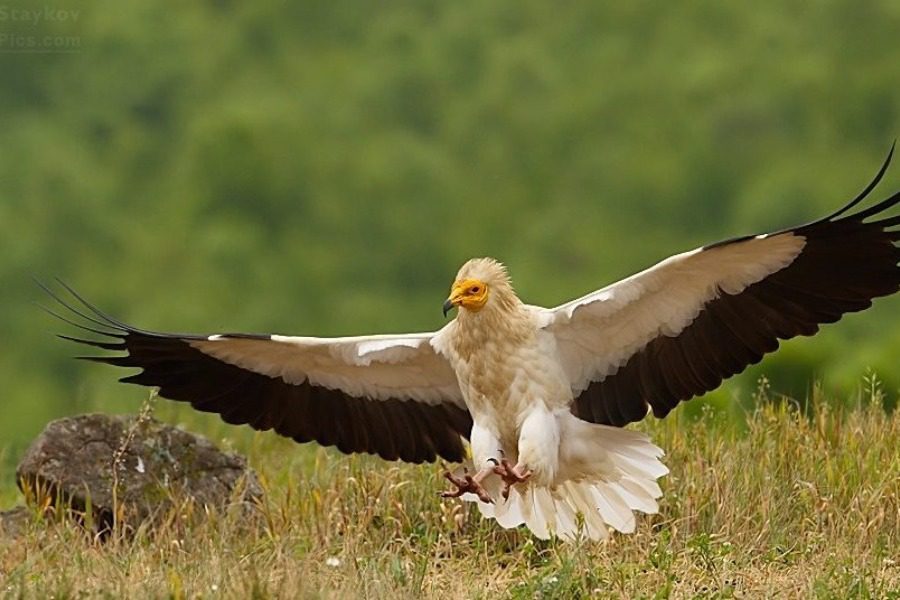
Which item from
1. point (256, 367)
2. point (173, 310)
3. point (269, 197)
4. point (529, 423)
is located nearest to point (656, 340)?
point (529, 423)

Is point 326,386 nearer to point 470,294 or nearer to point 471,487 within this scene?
point 470,294

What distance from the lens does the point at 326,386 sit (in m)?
6.58

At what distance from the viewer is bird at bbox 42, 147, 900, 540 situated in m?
5.79

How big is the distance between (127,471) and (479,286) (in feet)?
5.54

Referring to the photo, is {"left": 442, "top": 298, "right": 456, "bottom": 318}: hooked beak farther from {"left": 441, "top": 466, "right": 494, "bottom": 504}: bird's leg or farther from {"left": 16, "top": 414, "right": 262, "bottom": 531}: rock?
{"left": 16, "top": 414, "right": 262, "bottom": 531}: rock

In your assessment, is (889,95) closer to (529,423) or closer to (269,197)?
(269,197)

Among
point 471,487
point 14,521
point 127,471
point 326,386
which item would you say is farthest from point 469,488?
point 14,521

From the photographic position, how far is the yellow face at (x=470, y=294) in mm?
5988

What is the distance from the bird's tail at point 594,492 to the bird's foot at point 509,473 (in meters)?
0.18

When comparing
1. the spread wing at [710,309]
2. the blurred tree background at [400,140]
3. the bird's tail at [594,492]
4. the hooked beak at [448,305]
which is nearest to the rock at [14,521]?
the bird's tail at [594,492]

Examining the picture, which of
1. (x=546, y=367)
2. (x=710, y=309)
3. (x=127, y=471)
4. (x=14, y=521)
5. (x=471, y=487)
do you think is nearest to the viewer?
(x=471, y=487)

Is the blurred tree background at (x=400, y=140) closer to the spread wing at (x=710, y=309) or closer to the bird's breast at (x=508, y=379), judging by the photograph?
the spread wing at (x=710, y=309)

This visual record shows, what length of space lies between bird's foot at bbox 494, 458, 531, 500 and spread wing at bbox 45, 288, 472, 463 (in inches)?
27.6

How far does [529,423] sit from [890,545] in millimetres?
1369
